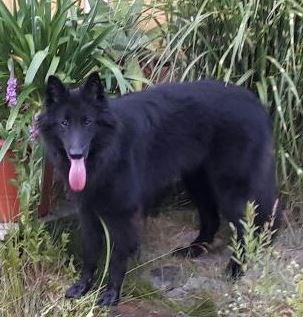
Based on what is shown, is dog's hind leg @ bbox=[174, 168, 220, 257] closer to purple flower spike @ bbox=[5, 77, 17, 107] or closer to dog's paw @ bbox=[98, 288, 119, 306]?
dog's paw @ bbox=[98, 288, 119, 306]

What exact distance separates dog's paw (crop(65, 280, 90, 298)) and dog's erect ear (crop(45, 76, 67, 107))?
94 centimetres

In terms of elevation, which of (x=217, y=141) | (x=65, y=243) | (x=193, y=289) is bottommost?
(x=193, y=289)

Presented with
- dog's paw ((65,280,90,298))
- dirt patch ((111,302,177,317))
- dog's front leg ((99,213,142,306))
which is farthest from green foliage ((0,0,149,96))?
dirt patch ((111,302,177,317))

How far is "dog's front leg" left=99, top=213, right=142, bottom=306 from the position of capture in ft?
12.5

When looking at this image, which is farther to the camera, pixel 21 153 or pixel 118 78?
pixel 118 78

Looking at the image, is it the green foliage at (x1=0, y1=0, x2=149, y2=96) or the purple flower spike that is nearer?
the purple flower spike

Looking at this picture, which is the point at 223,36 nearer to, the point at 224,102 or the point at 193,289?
the point at 224,102

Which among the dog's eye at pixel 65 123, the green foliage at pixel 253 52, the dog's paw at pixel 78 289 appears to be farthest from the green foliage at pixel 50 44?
the dog's paw at pixel 78 289

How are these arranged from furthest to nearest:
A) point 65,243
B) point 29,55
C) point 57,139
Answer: point 29,55 < point 65,243 < point 57,139

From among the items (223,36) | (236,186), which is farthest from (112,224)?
(223,36)

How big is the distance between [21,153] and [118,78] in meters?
0.71

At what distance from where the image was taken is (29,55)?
164 inches

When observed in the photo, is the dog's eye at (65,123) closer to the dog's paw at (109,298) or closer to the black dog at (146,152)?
the black dog at (146,152)

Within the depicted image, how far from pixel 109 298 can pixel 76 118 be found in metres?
0.92
